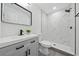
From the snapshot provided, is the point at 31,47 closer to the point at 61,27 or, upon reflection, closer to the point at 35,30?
the point at 35,30

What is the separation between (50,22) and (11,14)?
7.35 feet

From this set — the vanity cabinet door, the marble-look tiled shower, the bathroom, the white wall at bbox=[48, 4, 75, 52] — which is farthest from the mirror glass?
the white wall at bbox=[48, 4, 75, 52]

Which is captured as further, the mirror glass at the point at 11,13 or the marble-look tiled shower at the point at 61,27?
the marble-look tiled shower at the point at 61,27

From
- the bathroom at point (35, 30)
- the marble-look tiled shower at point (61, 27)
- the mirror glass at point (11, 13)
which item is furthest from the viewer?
the marble-look tiled shower at point (61, 27)

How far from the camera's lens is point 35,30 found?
201cm

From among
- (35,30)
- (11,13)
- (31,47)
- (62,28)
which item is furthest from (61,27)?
(11,13)

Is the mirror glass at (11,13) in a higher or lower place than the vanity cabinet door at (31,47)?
higher

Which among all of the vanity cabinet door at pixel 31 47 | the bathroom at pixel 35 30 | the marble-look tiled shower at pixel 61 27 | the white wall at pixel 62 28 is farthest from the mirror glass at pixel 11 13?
the white wall at pixel 62 28

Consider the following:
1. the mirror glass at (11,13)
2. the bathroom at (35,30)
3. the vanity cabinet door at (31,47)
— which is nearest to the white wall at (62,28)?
the bathroom at (35,30)

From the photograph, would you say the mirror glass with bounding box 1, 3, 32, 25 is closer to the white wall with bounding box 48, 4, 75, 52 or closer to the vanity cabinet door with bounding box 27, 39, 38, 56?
the vanity cabinet door with bounding box 27, 39, 38, 56

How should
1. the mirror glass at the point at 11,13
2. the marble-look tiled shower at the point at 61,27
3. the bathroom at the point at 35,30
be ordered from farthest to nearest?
1. the marble-look tiled shower at the point at 61,27
2. the mirror glass at the point at 11,13
3. the bathroom at the point at 35,30

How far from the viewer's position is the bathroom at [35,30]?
847mm

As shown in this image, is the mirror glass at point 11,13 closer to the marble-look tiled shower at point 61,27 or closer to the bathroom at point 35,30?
the bathroom at point 35,30

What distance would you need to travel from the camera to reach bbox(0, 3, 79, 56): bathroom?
2.78ft
